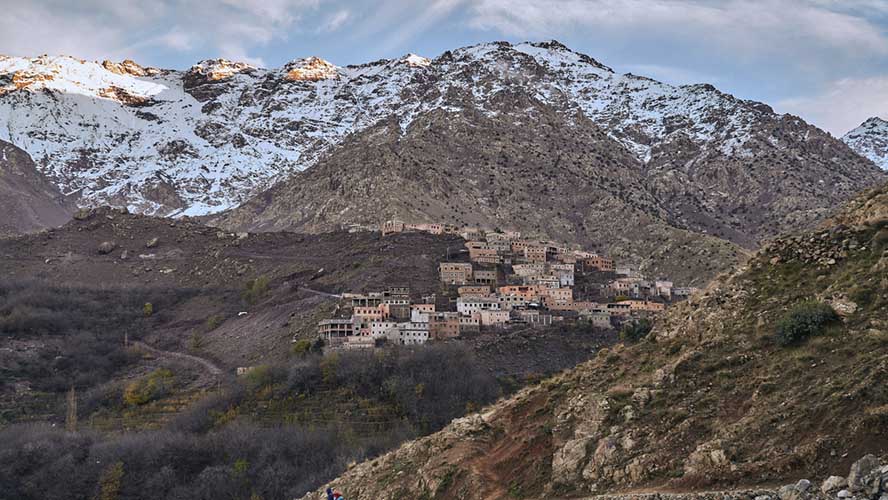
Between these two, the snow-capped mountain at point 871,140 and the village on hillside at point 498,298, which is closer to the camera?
the village on hillside at point 498,298

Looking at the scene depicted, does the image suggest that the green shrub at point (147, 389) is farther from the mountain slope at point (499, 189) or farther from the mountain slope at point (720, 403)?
the mountain slope at point (720, 403)

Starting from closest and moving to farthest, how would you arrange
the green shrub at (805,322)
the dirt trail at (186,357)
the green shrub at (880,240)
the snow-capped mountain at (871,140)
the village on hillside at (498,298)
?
the green shrub at (805,322), the green shrub at (880,240), the village on hillside at (498,298), the dirt trail at (186,357), the snow-capped mountain at (871,140)

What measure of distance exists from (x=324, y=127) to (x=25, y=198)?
64.9m

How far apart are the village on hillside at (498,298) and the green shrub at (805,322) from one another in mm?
44535

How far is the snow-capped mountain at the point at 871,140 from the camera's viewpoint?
173875 mm

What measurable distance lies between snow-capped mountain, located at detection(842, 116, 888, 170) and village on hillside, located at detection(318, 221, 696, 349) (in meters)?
114

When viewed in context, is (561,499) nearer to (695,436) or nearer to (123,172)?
(695,436)

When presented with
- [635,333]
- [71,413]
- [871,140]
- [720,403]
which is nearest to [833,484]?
[720,403]

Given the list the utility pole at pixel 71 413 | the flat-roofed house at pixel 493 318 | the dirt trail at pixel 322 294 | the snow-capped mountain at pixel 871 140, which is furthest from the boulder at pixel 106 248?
the snow-capped mountain at pixel 871 140

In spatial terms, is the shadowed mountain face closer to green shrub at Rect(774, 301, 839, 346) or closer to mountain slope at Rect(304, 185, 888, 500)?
mountain slope at Rect(304, 185, 888, 500)

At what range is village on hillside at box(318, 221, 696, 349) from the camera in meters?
56.3

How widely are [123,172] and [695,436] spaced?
18004 centimetres

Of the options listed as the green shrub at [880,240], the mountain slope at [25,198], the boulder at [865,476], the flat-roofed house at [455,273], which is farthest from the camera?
the mountain slope at [25,198]

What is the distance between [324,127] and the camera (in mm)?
186125
